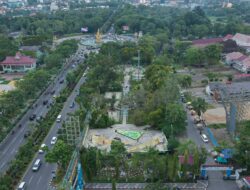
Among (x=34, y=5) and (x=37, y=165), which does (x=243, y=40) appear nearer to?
(x=37, y=165)

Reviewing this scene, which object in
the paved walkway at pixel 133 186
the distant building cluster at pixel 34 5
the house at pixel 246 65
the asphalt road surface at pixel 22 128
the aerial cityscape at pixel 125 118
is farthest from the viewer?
the distant building cluster at pixel 34 5

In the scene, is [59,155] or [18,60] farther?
[18,60]

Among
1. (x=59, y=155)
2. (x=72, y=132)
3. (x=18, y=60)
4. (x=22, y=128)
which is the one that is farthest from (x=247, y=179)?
(x=18, y=60)

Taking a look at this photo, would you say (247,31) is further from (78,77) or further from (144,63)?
(78,77)

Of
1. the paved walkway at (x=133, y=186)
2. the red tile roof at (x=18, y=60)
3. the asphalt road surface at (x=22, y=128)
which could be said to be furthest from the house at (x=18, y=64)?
the paved walkway at (x=133, y=186)

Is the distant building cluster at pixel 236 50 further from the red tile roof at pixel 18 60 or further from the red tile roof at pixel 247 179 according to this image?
the red tile roof at pixel 18 60

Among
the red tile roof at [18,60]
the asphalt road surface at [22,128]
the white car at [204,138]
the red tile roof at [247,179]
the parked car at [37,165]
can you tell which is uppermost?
the red tile roof at [247,179]

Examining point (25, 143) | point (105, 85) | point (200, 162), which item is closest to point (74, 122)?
point (25, 143)
